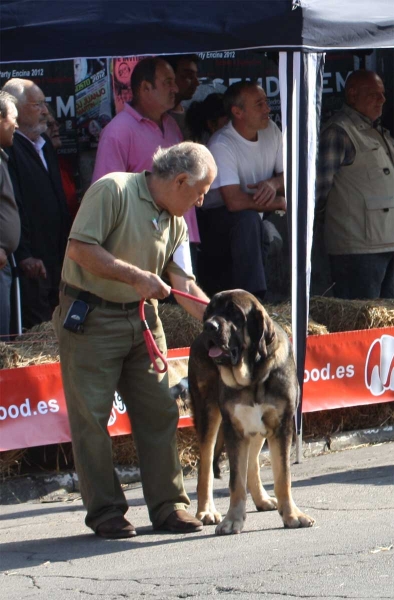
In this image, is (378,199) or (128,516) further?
(378,199)

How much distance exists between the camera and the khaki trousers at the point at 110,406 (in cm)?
556

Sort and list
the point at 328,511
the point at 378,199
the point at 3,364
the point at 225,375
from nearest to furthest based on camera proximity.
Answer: the point at 225,375
the point at 328,511
the point at 3,364
the point at 378,199

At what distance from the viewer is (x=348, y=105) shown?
29.3ft

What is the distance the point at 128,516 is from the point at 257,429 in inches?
45.2

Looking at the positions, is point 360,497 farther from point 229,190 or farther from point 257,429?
point 229,190

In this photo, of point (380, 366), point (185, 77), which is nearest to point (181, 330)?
point (380, 366)

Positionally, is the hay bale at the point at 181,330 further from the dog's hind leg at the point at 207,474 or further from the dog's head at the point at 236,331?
the dog's head at the point at 236,331

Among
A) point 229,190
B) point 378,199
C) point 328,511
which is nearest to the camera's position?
point 328,511

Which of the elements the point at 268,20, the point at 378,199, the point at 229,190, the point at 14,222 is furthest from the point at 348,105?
the point at 14,222

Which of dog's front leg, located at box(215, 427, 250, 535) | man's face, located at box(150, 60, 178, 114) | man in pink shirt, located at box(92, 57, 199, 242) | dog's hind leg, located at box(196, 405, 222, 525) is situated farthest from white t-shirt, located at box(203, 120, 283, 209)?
dog's front leg, located at box(215, 427, 250, 535)

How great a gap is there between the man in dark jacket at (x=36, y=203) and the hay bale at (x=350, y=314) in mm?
1922

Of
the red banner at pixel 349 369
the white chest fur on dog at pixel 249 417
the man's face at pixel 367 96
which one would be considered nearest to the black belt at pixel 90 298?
the white chest fur on dog at pixel 249 417

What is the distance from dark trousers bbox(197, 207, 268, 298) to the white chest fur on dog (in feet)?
7.98

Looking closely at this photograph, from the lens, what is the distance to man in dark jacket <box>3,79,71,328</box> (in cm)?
796
